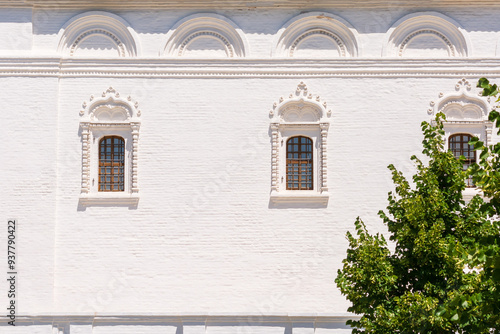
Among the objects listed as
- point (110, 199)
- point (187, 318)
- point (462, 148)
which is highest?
point (462, 148)

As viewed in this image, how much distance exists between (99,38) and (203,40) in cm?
262

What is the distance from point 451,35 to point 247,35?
510 cm

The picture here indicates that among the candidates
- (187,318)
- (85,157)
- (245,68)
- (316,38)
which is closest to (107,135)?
(85,157)

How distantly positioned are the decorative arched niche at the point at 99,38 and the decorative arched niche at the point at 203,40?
1.04 metres

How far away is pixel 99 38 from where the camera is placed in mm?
22406

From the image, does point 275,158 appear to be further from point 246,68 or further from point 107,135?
point 107,135

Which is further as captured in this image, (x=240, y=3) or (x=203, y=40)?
(x=203, y=40)

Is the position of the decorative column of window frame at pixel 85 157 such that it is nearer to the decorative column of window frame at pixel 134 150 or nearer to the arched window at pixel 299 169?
the decorative column of window frame at pixel 134 150

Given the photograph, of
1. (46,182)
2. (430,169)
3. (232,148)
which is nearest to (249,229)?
(232,148)

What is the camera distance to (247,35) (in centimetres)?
2223

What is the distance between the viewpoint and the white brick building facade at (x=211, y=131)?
2142 cm

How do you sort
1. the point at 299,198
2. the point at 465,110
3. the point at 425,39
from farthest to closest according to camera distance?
the point at 425,39 < the point at 465,110 < the point at 299,198

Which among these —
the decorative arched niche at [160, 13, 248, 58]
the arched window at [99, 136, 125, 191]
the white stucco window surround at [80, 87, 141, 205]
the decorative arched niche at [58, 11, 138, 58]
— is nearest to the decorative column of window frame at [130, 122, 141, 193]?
the white stucco window surround at [80, 87, 141, 205]

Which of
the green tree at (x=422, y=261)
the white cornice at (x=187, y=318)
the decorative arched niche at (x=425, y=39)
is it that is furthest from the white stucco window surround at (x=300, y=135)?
the green tree at (x=422, y=261)
